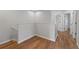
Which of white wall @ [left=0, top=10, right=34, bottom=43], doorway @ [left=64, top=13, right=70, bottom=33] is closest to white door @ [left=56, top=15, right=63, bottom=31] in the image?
doorway @ [left=64, top=13, right=70, bottom=33]

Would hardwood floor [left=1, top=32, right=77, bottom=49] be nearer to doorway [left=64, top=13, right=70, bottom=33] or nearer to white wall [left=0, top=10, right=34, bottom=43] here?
doorway [left=64, top=13, right=70, bottom=33]

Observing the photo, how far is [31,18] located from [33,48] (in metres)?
0.47

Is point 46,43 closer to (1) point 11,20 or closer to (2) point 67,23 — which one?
(2) point 67,23

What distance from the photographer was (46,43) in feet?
5.67

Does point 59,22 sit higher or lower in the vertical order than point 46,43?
higher

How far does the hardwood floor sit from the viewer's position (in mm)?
1688

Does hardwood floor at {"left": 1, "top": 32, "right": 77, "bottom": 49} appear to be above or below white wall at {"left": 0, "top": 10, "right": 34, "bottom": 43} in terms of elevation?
below

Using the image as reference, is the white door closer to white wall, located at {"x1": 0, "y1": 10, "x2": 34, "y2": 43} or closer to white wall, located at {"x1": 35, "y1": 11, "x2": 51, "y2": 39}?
white wall, located at {"x1": 35, "y1": 11, "x2": 51, "y2": 39}

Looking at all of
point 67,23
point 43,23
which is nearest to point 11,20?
point 43,23

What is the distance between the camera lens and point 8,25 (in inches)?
66.9

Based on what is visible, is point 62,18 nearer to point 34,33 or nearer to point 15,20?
point 34,33

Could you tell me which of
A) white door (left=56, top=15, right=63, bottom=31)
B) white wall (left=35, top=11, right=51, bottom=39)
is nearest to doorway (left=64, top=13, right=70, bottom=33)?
white door (left=56, top=15, right=63, bottom=31)
